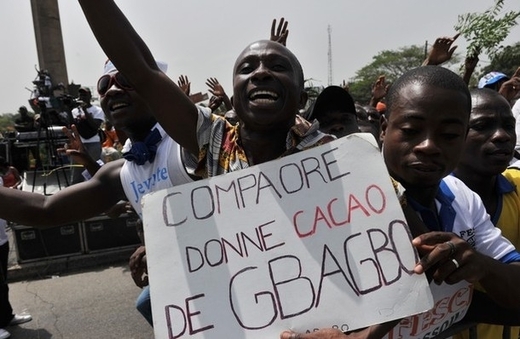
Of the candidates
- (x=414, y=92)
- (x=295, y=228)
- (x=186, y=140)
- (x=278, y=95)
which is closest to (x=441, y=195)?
(x=414, y=92)

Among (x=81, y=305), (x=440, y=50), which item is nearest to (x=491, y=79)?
(x=440, y=50)

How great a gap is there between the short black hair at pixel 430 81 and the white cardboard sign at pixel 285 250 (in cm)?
23

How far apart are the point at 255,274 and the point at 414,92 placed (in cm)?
74

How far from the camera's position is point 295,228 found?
4.04ft

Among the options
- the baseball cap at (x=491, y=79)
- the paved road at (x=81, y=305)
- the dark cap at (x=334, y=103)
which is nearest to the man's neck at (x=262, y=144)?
the dark cap at (x=334, y=103)

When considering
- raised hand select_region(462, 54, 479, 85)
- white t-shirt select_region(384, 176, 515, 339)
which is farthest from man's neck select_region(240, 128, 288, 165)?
raised hand select_region(462, 54, 479, 85)

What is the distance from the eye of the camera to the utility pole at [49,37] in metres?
17.9

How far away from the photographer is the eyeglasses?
1.95m

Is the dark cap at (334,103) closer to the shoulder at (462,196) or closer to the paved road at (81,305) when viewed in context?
the shoulder at (462,196)

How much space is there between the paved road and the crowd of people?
226cm

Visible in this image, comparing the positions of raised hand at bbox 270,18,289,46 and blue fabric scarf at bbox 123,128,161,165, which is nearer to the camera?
blue fabric scarf at bbox 123,128,161,165

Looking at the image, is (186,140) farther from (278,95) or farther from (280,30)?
(280,30)

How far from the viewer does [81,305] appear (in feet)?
13.7

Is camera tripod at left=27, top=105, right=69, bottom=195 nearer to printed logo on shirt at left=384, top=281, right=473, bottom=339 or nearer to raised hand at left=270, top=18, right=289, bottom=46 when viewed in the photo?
raised hand at left=270, top=18, right=289, bottom=46
